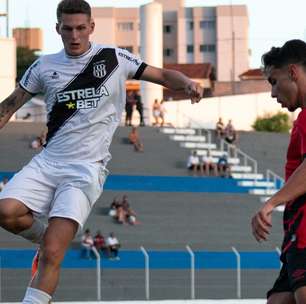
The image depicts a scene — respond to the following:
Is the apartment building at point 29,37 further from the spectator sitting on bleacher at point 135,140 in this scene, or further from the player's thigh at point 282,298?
the player's thigh at point 282,298

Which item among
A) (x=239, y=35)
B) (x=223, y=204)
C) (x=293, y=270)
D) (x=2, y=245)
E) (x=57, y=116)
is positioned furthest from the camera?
(x=239, y=35)

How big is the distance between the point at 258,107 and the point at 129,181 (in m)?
26.2

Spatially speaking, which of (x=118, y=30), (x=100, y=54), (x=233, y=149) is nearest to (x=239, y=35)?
(x=118, y=30)

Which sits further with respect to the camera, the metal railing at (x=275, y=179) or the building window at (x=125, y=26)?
the building window at (x=125, y=26)

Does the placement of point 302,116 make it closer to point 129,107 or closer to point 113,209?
A: point 113,209

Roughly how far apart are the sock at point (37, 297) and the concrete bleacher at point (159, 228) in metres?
12.1

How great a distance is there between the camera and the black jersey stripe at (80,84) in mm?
8445

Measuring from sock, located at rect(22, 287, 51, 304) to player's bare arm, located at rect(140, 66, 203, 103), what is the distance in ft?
5.22

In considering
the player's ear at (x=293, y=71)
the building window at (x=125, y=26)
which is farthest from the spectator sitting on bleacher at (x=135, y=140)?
the building window at (x=125, y=26)

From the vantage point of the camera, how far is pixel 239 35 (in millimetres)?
114750

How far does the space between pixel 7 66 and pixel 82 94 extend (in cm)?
3420

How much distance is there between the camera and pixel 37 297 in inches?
312

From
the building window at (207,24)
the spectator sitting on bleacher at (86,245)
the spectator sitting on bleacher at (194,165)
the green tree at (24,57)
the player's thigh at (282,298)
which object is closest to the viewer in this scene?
the player's thigh at (282,298)

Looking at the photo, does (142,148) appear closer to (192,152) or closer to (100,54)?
(192,152)
